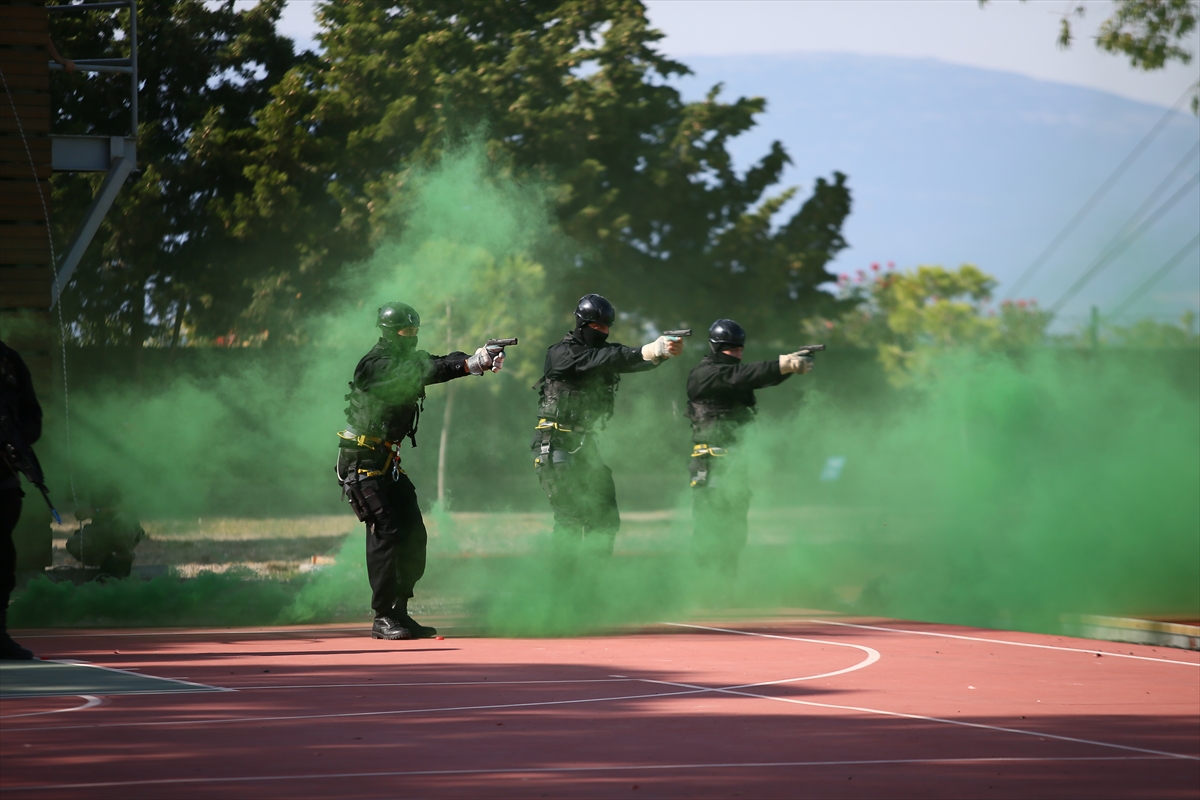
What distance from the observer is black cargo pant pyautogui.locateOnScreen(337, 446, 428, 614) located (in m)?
8.88

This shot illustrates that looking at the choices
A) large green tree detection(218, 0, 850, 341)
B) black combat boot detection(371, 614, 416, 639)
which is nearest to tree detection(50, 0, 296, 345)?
large green tree detection(218, 0, 850, 341)

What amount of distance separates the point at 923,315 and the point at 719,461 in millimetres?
43818

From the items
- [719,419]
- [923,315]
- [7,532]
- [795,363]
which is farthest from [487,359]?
[923,315]

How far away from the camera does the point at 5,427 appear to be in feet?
25.3

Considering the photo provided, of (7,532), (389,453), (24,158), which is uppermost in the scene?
(24,158)

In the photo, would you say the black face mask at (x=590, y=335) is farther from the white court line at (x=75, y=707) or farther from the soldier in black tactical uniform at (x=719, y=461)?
the white court line at (x=75, y=707)

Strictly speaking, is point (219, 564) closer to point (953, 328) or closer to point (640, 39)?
point (640, 39)

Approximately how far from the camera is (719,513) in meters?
11.1

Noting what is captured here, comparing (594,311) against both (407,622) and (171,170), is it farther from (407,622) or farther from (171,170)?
(171,170)

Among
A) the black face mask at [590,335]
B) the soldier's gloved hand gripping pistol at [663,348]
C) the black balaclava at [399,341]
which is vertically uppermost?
the black face mask at [590,335]

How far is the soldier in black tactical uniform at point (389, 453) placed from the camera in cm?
888

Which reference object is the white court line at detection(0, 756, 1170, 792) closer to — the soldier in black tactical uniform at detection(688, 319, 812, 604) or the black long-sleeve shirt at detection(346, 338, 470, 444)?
the black long-sleeve shirt at detection(346, 338, 470, 444)

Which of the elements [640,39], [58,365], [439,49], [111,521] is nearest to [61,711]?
[111,521]

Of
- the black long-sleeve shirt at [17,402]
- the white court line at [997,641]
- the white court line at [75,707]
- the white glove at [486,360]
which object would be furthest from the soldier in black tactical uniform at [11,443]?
the white court line at [997,641]
